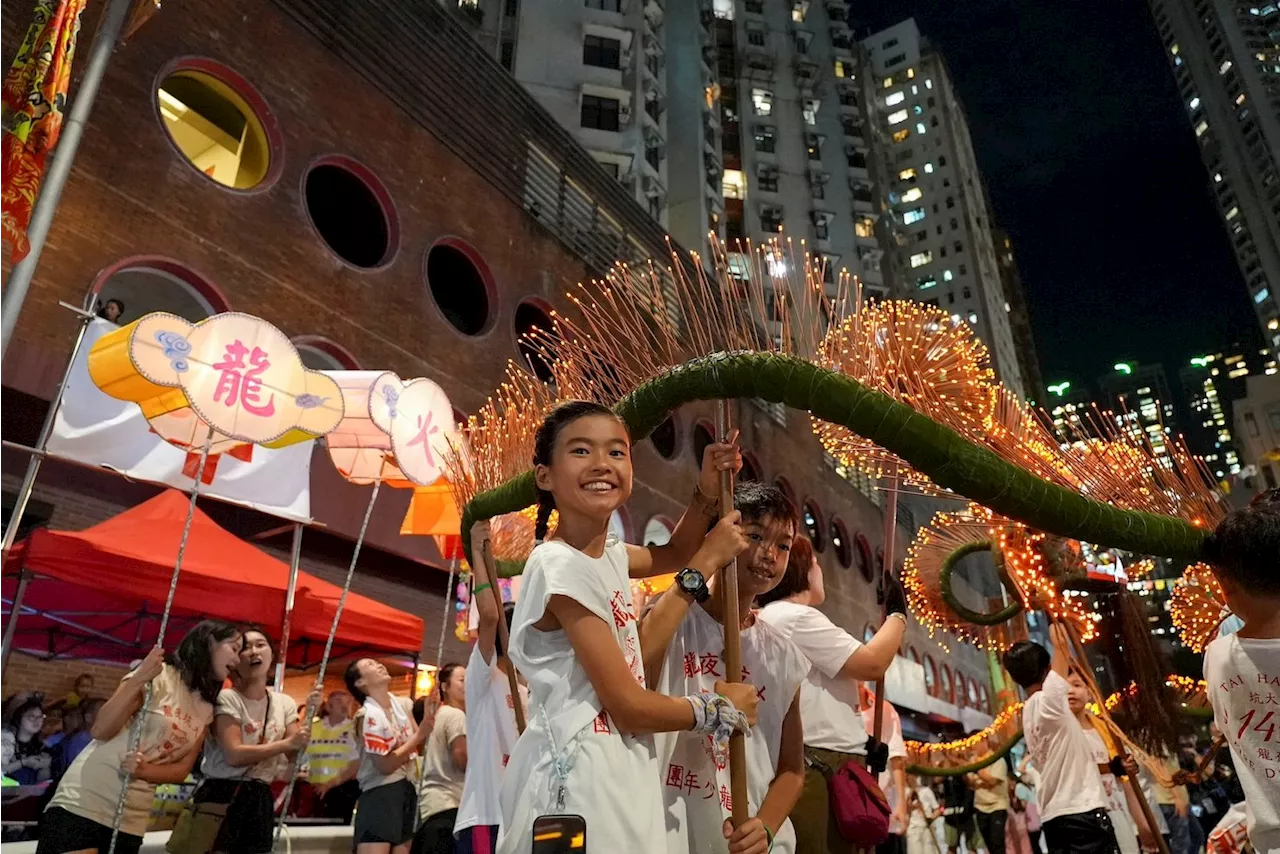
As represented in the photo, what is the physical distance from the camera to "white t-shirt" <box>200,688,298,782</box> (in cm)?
391

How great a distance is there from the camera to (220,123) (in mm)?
11289

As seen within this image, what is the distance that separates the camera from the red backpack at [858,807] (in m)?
2.53

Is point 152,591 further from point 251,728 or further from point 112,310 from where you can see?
point 112,310

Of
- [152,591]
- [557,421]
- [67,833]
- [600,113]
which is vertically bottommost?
[67,833]

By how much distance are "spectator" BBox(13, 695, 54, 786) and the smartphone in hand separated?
268 inches

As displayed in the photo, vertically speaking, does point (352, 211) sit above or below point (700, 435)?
above

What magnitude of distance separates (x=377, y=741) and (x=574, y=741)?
3.40 meters

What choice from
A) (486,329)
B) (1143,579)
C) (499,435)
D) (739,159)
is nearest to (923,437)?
(499,435)

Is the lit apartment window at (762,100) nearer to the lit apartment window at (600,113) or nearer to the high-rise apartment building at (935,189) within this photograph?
the lit apartment window at (600,113)

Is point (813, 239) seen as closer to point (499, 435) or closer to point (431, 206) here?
point (431, 206)

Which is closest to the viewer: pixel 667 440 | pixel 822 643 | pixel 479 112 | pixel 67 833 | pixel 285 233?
pixel 822 643

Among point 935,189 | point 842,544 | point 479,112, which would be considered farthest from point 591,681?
point 935,189

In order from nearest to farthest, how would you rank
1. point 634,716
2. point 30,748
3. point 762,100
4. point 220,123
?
point 634,716 → point 30,748 → point 220,123 → point 762,100

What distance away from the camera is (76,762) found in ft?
11.6
